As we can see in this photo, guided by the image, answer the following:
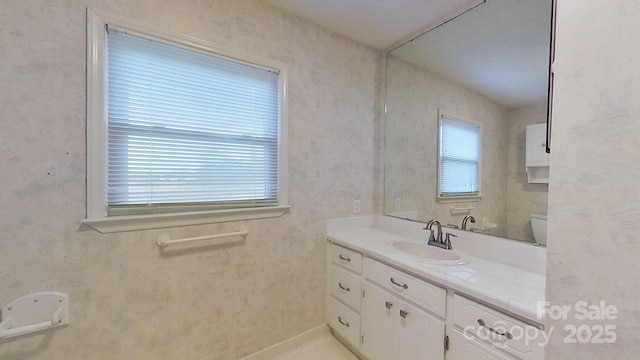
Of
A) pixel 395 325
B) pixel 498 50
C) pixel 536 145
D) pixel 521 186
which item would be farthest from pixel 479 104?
pixel 395 325

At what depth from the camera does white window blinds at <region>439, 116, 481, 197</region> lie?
176cm

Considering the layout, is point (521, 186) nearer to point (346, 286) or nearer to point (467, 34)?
point (467, 34)

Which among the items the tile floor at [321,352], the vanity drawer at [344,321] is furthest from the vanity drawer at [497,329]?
the tile floor at [321,352]

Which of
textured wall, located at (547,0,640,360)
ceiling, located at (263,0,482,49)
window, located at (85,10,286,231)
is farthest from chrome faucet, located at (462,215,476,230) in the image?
ceiling, located at (263,0,482,49)

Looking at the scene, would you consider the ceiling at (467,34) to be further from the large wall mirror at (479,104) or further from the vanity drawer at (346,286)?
the vanity drawer at (346,286)

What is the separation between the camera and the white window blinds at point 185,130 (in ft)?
4.32

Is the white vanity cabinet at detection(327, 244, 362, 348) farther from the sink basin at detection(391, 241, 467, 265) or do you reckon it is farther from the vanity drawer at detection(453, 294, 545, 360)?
the vanity drawer at detection(453, 294, 545, 360)

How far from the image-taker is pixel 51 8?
115cm

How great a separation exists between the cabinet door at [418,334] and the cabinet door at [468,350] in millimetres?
61

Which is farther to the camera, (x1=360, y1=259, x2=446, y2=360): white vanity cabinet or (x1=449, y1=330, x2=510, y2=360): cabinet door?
(x1=360, y1=259, x2=446, y2=360): white vanity cabinet

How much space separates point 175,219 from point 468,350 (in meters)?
1.63

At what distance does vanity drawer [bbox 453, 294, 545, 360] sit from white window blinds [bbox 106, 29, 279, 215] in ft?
4.14

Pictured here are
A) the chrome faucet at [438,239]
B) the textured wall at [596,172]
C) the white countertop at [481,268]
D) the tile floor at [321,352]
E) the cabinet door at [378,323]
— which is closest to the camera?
the textured wall at [596,172]

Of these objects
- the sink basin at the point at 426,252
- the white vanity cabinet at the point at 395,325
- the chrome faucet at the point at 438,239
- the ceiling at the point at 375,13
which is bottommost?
the white vanity cabinet at the point at 395,325
